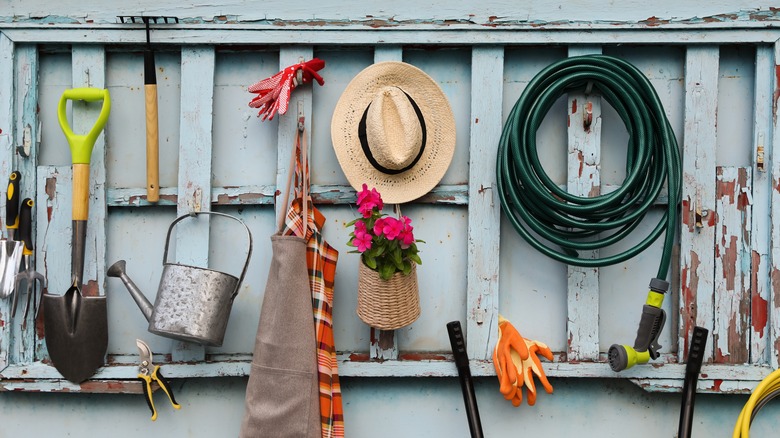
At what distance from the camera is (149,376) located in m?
2.31

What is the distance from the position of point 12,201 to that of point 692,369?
98.8 inches

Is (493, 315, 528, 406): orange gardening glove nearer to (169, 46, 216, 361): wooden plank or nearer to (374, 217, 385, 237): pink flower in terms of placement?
(374, 217, 385, 237): pink flower

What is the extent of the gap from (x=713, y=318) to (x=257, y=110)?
187 centimetres

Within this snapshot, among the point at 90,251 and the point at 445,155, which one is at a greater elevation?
the point at 445,155

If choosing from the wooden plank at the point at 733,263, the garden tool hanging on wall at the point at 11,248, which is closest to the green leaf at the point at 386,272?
the wooden plank at the point at 733,263

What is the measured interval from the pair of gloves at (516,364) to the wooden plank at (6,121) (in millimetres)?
1801

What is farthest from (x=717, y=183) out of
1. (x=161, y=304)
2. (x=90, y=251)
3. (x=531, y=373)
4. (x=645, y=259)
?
(x=90, y=251)

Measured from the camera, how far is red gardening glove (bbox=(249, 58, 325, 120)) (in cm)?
227

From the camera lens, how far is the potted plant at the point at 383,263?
216 cm

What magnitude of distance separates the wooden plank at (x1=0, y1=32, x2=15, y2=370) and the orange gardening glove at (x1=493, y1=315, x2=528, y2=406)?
70.9 inches

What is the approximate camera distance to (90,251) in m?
2.40

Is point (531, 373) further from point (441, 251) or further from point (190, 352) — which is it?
point (190, 352)

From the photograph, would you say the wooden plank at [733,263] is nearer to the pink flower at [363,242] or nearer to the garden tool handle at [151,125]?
the pink flower at [363,242]

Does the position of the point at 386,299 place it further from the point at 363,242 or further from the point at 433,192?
the point at 433,192
